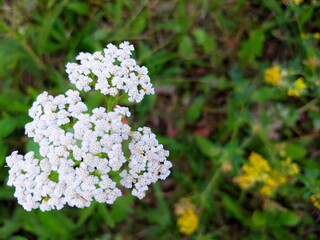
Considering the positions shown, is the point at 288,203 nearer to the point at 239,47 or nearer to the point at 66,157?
the point at 239,47

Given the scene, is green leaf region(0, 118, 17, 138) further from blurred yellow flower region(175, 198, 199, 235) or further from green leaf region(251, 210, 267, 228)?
green leaf region(251, 210, 267, 228)

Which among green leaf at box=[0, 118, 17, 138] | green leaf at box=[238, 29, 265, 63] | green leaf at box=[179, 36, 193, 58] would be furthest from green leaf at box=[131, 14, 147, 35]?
green leaf at box=[0, 118, 17, 138]

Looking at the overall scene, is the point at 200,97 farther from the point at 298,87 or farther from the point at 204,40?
the point at 298,87

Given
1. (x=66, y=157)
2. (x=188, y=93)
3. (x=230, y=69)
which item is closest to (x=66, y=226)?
(x=66, y=157)

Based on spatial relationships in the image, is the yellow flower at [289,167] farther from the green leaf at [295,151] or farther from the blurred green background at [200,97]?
the green leaf at [295,151]

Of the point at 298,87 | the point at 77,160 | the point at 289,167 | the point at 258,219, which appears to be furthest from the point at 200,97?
the point at 77,160

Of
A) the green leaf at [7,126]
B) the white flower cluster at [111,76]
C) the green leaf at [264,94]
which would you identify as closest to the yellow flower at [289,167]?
the green leaf at [264,94]
